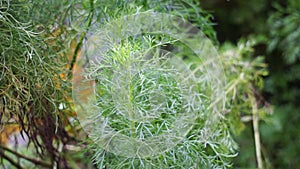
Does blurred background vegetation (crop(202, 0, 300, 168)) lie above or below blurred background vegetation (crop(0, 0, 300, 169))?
below

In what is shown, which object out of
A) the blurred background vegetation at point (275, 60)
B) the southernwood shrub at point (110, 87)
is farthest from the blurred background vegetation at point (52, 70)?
the blurred background vegetation at point (275, 60)

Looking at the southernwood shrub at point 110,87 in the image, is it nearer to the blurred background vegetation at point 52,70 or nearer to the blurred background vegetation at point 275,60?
the blurred background vegetation at point 52,70

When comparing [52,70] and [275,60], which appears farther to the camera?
[275,60]

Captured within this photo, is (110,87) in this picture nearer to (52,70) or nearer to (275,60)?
(52,70)

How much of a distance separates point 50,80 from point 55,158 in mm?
175

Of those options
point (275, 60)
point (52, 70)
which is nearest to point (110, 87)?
point (52, 70)

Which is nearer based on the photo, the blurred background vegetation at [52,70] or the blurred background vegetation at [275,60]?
the blurred background vegetation at [52,70]

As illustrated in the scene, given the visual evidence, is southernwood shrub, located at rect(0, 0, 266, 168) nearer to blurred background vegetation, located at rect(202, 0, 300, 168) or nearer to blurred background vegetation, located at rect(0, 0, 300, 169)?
blurred background vegetation, located at rect(0, 0, 300, 169)

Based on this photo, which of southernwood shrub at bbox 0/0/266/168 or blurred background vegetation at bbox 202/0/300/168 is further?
blurred background vegetation at bbox 202/0/300/168

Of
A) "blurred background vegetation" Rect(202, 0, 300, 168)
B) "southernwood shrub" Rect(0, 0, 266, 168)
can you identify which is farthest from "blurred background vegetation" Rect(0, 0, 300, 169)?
"blurred background vegetation" Rect(202, 0, 300, 168)

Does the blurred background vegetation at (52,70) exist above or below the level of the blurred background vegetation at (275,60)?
above

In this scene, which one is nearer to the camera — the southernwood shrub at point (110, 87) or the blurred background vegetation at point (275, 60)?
the southernwood shrub at point (110, 87)

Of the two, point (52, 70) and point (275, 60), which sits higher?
point (52, 70)

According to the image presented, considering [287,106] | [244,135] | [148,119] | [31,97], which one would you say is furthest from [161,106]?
[287,106]
